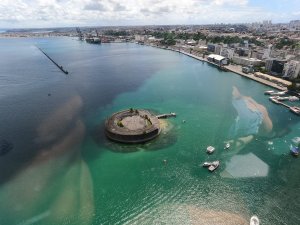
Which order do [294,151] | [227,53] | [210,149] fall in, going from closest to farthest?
[294,151]
[210,149]
[227,53]

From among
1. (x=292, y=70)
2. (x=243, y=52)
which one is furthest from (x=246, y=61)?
(x=292, y=70)

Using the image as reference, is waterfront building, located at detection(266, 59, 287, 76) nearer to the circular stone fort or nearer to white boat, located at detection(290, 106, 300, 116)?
white boat, located at detection(290, 106, 300, 116)

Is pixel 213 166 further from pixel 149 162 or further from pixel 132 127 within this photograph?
pixel 132 127

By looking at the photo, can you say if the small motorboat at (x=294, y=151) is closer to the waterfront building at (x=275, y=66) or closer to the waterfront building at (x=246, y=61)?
the waterfront building at (x=275, y=66)

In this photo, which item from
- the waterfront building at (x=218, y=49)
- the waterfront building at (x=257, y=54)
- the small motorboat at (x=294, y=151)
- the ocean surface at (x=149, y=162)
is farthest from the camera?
the waterfront building at (x=218, y=49)

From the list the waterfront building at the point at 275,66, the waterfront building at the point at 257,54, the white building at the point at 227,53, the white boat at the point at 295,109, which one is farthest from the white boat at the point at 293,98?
the white building at the point at 227,53

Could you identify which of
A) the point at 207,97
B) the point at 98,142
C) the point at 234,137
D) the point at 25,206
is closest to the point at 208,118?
the point at 234,137

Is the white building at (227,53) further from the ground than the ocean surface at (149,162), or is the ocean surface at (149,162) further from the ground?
the white building at (227,53)
